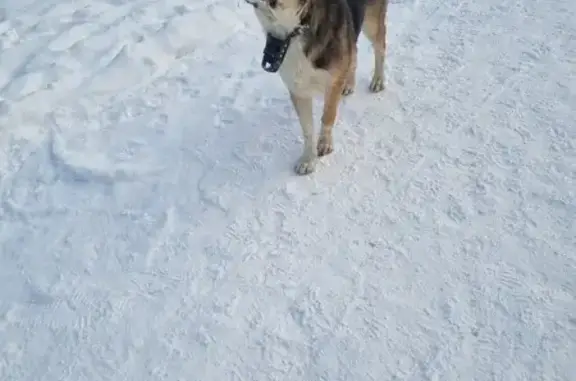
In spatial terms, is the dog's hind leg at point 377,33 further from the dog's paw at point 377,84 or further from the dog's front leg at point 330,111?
the dog's front leg at point 330,111

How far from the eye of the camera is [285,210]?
11.3ft

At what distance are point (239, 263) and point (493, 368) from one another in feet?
4.31

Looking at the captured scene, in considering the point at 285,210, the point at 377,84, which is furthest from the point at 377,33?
the point at 285,210

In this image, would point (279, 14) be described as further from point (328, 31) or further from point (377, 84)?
point (377, 84)

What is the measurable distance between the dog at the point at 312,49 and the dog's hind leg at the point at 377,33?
0.03ft

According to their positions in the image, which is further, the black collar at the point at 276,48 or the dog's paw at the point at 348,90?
the dog's paw at the point at 348,90

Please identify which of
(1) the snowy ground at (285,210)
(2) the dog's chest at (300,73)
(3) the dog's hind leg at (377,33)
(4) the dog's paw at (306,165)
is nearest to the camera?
(1) the snowy ground at (285,210)

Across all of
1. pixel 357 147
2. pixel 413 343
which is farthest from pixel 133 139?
pixel 413 343

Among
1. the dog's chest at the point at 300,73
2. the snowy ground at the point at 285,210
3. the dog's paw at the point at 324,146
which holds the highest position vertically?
the dog's chest at the point at 300,73

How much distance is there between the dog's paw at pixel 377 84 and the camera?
411 centimetres

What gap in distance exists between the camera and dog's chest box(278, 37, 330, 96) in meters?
3.10

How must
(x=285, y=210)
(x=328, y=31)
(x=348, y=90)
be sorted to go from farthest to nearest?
(x=348, y=90), (x=285, y=210), (x=328, y=31)

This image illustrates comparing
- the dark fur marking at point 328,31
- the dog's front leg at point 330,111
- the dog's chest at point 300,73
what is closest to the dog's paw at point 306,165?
the dog's front leg at point 330,111

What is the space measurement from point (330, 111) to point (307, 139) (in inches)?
8.5
